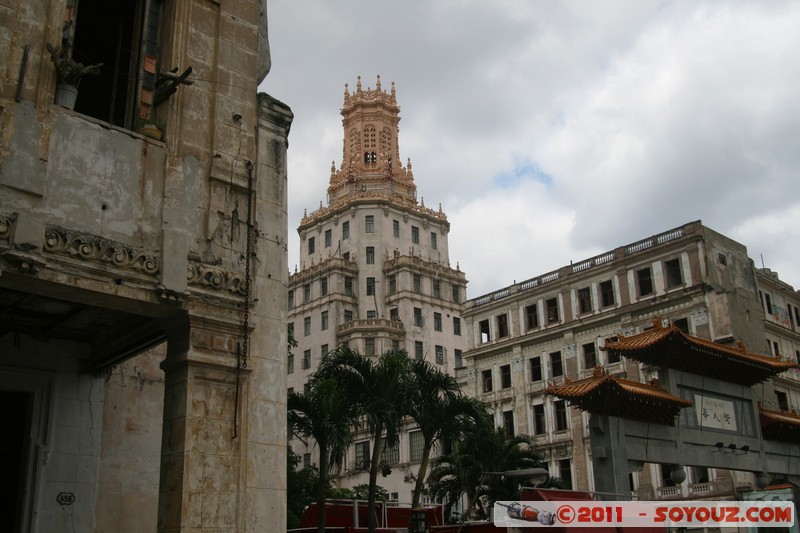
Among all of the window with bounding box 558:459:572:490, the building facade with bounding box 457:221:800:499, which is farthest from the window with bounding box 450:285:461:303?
the window with bounding box 558:459:572:490

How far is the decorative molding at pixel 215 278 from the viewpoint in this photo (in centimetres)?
1167

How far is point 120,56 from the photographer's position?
12.9 meters

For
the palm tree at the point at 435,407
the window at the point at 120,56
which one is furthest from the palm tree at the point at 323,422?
the window at the point at 120,56

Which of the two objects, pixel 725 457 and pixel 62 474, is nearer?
pixel 62 474

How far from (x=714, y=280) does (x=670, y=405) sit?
30094 mm

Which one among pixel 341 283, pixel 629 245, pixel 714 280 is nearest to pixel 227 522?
pixel 714 280

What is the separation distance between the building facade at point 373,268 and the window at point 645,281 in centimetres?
2990

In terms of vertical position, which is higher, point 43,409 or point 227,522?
point 43,409

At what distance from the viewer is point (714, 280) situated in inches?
2023

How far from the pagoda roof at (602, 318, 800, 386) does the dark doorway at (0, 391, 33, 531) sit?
17.4 metres

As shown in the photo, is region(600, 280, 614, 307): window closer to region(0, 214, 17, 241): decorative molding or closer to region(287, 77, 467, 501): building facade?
region(287, 77, 467, 501): building facade

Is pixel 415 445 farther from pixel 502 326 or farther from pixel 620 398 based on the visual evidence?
pixel 620 398

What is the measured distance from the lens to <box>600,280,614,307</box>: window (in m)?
57.1

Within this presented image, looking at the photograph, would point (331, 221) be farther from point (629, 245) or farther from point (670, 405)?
point (670, 405)
